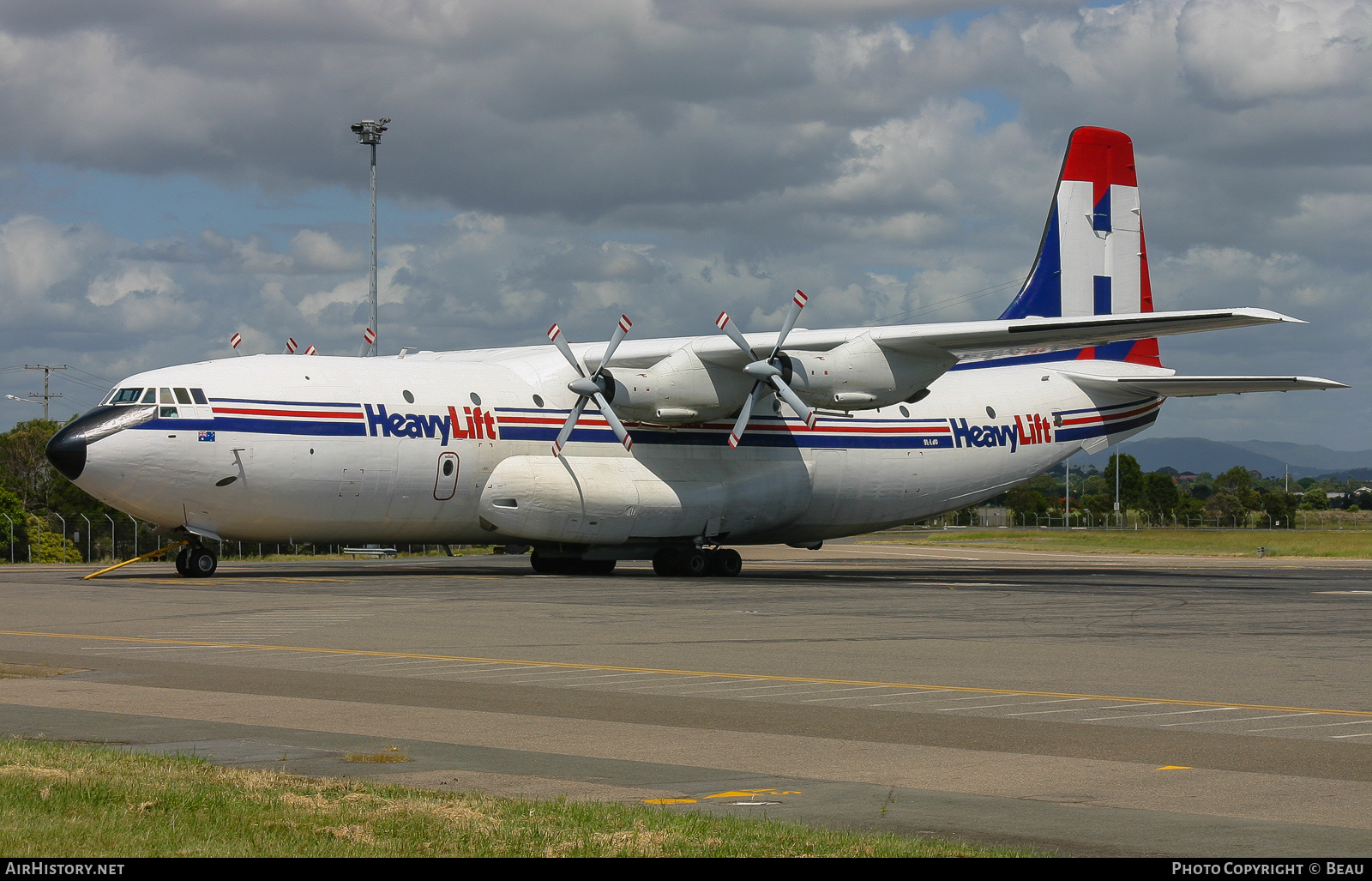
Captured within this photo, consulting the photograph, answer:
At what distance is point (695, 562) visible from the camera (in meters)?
33.8

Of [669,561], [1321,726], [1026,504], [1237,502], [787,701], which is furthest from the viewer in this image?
[1026,504]

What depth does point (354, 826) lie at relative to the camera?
266 inches

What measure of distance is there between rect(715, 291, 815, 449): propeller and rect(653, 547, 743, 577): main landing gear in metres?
3.33

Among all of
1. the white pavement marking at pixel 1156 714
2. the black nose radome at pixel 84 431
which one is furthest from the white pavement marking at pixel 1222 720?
the black nose radome at pixel 84 431

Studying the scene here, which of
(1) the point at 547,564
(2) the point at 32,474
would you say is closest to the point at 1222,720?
(1) the point at 547,564

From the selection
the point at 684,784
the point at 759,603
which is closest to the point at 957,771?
the point at 684,784

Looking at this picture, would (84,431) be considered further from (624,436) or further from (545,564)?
(545,564)

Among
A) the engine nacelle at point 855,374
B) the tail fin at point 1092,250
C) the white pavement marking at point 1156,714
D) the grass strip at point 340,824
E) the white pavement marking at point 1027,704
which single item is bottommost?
the white pavement marking at point 1027,704

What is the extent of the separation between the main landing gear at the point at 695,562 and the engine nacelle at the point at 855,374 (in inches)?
190

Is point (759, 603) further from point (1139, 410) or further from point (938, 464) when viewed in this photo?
point (1139, 410)

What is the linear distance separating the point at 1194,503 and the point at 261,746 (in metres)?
144

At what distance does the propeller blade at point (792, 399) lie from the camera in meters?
30.1

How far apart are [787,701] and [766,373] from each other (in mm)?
19390

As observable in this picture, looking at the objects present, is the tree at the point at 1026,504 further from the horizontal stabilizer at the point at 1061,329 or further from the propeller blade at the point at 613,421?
the propeller blade at the point at 613,421
